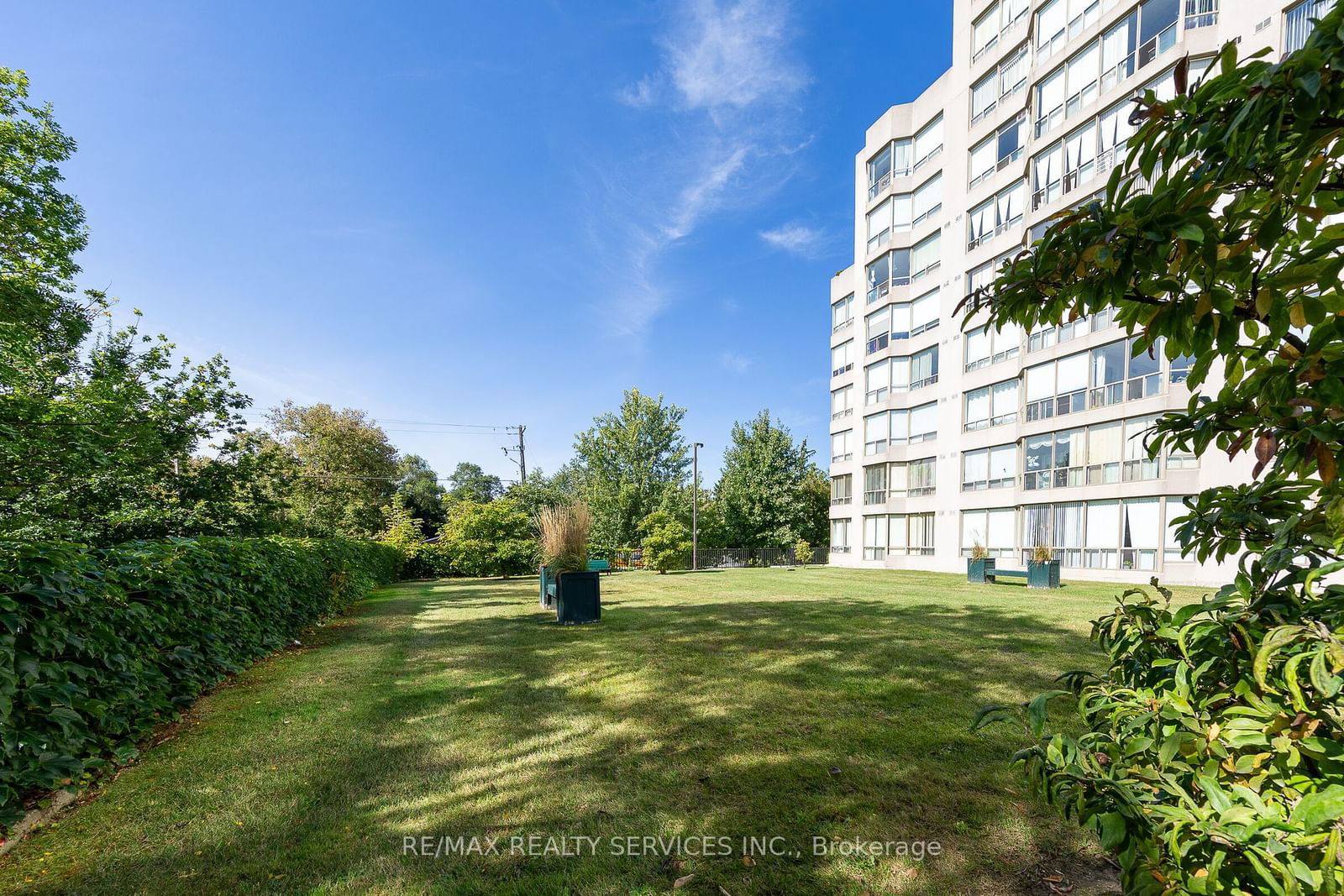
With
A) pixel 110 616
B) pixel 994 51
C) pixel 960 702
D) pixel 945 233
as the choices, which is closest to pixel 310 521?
pixel 110 616

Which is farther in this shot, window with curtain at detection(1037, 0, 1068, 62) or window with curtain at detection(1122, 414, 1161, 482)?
window with curtain at detection(1037, 0, 1068, 62)

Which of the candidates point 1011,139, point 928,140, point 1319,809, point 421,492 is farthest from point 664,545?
point 421,492

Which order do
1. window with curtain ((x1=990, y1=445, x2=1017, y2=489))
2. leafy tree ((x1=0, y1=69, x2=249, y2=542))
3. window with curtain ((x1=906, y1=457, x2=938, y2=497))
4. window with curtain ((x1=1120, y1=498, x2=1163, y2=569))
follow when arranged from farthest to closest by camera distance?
window with curtain ((x1=906, y1=457, x2=938, y2=497)) < window with curtain ((x1=990, y1=445, x2=1017, y2=489)) < window with curtain ((x1=1120, y1=498, x2=1163, y2=569)) < leafy tree ((x1=0, y1=69, x2=249, y2=542))

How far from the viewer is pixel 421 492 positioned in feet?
195

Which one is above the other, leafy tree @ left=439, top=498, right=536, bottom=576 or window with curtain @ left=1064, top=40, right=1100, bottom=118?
window with curtain @ left=1064, top=40, right=1100, bottom=118

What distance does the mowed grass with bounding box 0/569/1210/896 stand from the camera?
8.86 ft

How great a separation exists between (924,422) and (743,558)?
15611 millimetres

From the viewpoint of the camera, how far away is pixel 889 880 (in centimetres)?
262

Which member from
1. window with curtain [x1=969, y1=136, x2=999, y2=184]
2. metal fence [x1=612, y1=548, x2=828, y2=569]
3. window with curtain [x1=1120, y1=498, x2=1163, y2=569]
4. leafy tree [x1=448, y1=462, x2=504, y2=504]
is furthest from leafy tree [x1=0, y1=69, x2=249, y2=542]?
leafy tree [x1=448, y1=462, x2=504, y2=504]

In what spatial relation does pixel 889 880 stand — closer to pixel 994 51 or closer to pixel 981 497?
pixel 981 497

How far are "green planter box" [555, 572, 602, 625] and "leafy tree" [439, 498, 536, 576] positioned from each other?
13769 mm

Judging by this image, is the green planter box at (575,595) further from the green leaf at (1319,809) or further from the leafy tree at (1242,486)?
the green leaf at (1319,809)

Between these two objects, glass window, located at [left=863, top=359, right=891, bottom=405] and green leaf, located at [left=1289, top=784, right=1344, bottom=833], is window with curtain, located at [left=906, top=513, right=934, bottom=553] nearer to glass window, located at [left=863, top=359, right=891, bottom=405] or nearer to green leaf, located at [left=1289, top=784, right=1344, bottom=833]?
glass window, located at [left=863, top=359, right=891, bottom=405]

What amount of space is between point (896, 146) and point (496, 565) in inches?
1119
